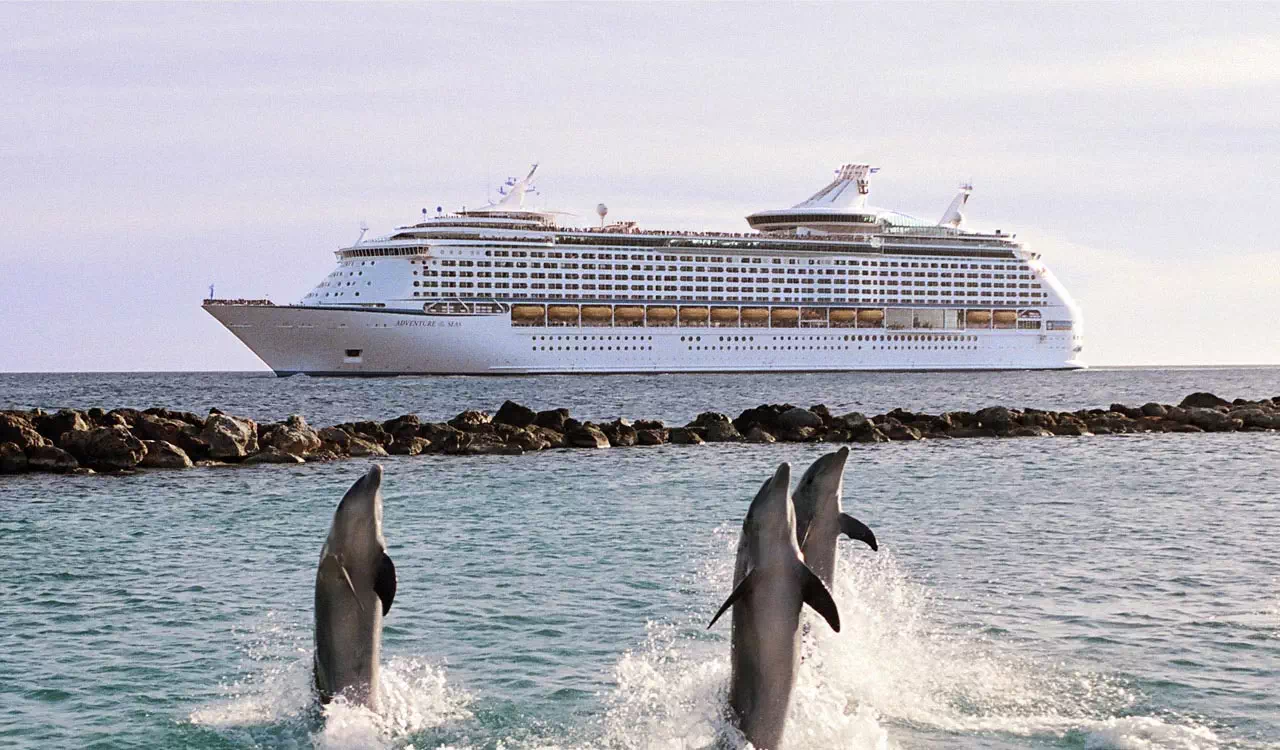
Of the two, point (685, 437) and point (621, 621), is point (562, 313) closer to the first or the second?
point (685, 437)

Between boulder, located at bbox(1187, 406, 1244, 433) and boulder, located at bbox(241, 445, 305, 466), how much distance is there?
27389 mm

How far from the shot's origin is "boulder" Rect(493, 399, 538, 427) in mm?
36688

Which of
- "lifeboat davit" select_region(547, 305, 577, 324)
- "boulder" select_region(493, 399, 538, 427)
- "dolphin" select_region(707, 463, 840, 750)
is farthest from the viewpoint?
"lifeboat davit" select_region(547, 305, 577, 324)

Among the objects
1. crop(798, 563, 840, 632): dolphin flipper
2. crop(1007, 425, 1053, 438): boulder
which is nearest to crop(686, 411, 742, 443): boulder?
crop(1007, 425, 1053, 438): boulder

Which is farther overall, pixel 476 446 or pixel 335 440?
pixel 476 446

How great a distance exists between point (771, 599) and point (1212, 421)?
128 feet

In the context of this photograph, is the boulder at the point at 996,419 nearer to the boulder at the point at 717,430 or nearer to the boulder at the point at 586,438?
the boulder at the point at 717,430

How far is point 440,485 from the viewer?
2609 cm

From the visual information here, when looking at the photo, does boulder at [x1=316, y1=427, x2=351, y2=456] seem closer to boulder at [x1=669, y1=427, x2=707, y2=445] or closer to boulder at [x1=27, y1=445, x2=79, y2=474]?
boulder at [x1=27, y1=445, x2=79, y2=474]

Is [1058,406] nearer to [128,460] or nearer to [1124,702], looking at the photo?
[128,460]

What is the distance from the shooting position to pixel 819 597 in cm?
788

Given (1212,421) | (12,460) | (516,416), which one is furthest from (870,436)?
(12,460)

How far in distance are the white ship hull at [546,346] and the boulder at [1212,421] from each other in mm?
52659

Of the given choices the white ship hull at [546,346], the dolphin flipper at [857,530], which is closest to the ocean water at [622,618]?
the dolphin flipper at [857,530]
